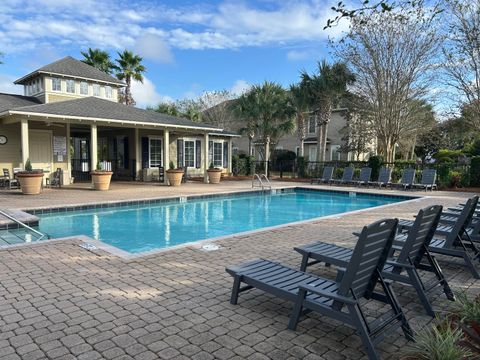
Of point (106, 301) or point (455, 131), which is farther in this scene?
point (455, 131)

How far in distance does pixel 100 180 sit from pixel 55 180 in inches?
120

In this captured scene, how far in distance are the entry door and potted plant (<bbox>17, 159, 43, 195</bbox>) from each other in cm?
349

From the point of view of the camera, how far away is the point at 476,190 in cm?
1600

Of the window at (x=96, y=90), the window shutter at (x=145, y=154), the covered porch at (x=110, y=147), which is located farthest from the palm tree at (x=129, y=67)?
the window shutter at (x=145, y=154)

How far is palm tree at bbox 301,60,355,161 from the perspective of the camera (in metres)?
20.3

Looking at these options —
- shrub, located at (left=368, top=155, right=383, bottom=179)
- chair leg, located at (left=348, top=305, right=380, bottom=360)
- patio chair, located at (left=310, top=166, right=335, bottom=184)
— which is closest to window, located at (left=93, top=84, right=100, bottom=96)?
patio chair, located at (left=310, top=166, right=335, bottom=184)

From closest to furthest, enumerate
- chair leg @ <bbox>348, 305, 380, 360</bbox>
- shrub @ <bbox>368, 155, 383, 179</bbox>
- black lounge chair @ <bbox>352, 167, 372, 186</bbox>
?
chair leg @ <bbox>348, 305, 380, 360</bbox>
black lounge chair @ <bbox>352, 167, 372, 186</bbox>
shrub @ <bbox>368, 155, 383, 179</bbox>

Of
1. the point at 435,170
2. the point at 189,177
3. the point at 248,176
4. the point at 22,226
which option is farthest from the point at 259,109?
the point at 22,226

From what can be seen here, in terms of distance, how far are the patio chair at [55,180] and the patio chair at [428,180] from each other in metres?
15.6

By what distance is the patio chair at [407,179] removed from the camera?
1653cm

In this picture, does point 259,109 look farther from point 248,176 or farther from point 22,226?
point 22,226

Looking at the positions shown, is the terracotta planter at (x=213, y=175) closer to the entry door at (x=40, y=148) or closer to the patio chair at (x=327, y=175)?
the patio chair at (x=327, y=175)

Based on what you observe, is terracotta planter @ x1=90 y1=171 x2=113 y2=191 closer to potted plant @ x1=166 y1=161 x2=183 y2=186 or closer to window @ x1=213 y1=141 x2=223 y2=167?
potted plant @ x1=166 y1=161 x2=183 y2=186

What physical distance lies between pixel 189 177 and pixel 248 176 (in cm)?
409
